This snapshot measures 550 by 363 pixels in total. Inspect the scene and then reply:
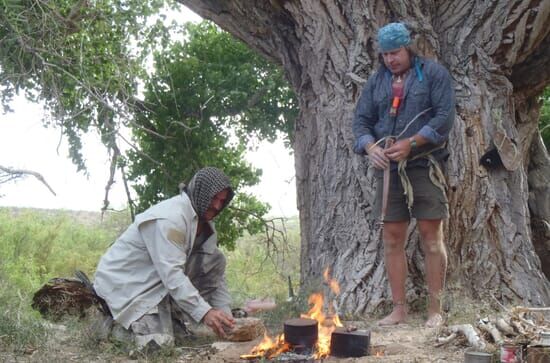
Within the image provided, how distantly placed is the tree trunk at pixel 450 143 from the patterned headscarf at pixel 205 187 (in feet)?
5.06

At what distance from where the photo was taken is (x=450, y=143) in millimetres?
6016

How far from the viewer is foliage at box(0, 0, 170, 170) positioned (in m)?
7.86

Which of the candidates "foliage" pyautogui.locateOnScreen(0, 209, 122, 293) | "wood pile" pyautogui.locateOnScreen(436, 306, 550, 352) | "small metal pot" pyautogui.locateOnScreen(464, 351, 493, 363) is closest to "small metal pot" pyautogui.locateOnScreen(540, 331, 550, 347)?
"wood pile" pyautogui.locateOnScreen(436, 306, 550, 352)

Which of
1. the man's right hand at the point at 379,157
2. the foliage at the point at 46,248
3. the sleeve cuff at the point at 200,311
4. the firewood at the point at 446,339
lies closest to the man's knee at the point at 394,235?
the man's right hand at the point at 379,157

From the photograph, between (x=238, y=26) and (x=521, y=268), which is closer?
(x=521, y=268)

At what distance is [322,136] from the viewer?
6.36 metres

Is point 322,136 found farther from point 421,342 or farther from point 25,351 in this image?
point 25,351

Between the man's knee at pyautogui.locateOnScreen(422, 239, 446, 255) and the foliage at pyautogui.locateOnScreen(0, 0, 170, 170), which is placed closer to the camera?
the man's knee at pyautogui.locateOnScreen(422, 239, 446, 255)

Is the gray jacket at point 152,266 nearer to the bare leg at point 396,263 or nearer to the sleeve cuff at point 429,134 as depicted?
the bare leg at point 396,263

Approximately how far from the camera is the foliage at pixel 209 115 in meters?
9.41

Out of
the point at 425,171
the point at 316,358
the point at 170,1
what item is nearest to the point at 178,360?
the point at 316,358

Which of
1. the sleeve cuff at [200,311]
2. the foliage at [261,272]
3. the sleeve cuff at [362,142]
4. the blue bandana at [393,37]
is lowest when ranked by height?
the sleeve cuff at [200,311]

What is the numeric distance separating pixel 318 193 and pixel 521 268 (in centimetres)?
171

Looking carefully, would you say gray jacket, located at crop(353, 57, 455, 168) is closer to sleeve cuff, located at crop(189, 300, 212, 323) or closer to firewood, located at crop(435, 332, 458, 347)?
firewood, located at crop(435, 332, 458, 347)
